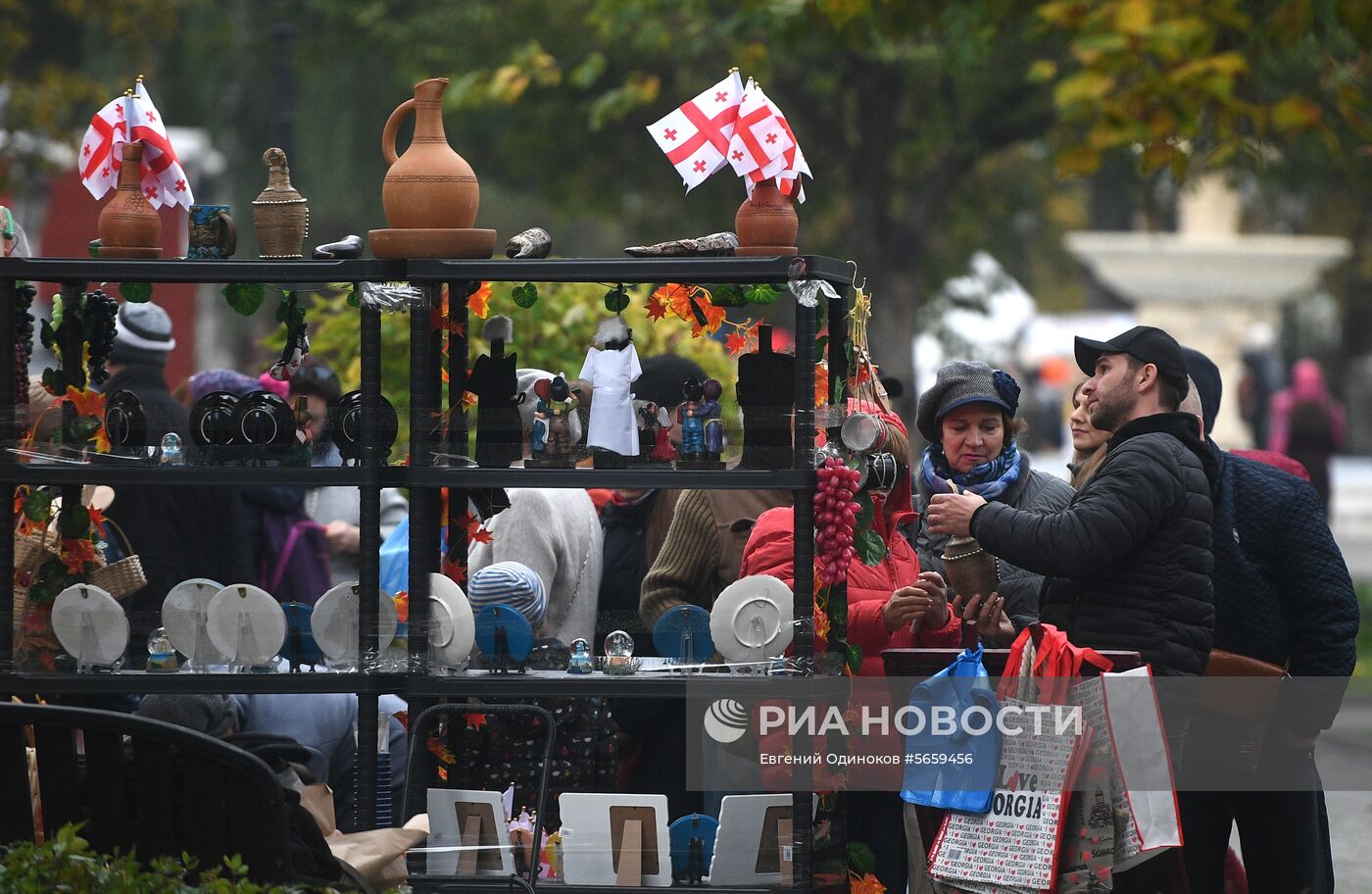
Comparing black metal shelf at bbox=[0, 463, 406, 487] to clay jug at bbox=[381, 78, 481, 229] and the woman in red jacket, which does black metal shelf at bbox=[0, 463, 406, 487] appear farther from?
the woman in red jacket

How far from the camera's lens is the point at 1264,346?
3148 cm

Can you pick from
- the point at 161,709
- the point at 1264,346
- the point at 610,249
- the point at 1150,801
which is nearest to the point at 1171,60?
the point at 1150,801

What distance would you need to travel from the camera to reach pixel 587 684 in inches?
190

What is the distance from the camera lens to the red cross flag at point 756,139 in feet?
16.0

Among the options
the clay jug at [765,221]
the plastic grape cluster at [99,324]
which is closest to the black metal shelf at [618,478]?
the clay jug at [765,221]

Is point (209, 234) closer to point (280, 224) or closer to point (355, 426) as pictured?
point (280, 224)

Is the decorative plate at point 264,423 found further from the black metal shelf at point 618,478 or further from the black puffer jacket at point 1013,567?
the black puffer jacket at point 1013,567

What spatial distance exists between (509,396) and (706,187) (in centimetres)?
1153

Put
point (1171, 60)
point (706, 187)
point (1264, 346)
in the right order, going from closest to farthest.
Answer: point (1171, 60), point (706, 187), point (1264, 346)

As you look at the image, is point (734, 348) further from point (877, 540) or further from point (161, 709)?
point (161, 709)

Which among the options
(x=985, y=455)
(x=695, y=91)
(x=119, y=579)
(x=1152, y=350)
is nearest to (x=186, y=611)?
(x=119, y=579)

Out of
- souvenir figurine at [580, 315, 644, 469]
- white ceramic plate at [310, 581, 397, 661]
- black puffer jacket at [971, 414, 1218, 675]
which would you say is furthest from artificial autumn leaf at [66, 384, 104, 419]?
black puffer jacket at [971, 414, 1218, 675]

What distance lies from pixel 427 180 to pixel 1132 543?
207 centimetres

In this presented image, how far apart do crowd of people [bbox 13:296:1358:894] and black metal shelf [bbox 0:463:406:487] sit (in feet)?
0.65
